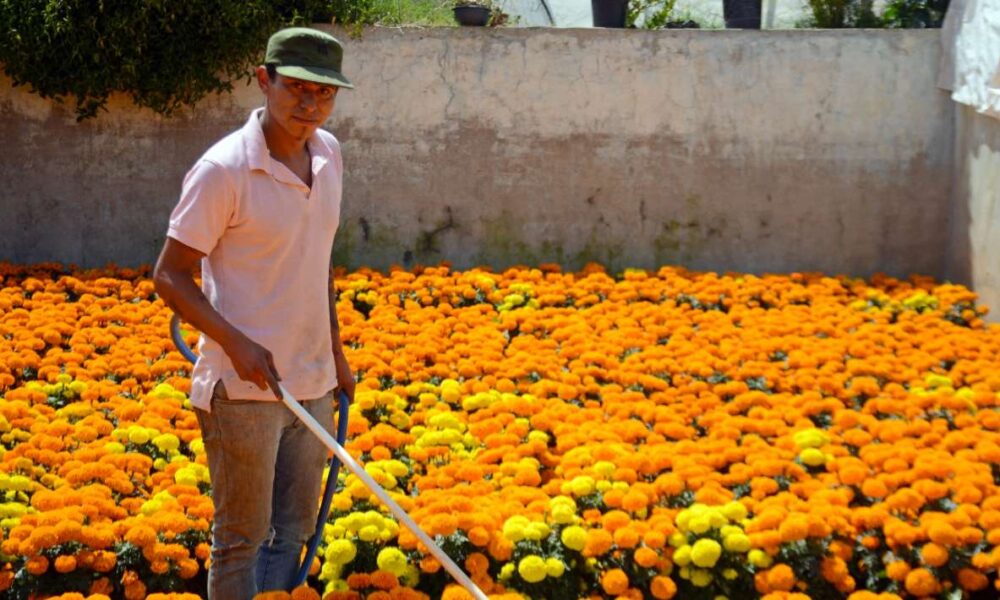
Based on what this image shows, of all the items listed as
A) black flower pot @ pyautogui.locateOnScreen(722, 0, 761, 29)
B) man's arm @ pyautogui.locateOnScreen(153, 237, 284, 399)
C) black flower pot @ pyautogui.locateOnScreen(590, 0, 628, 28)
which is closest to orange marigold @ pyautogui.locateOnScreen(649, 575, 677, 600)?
man's arm @ pyautogui.locateOnScreen(153, 237, 284, 399)

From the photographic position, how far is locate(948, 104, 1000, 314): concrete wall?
7605 mm

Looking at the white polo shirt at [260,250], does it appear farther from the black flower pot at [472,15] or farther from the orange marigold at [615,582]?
the black flower pot at [472,15]

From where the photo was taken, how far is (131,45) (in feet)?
27.2

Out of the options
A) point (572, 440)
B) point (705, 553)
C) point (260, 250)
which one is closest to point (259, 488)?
point (260, 250)

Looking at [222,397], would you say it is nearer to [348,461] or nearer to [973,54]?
[348,461]

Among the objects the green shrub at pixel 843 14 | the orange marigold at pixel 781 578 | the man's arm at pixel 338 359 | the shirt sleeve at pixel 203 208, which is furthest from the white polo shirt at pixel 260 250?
the green shrub at pixel 843 14

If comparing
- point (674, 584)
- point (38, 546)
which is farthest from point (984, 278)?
point (38, 546)

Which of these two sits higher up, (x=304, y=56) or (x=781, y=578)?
(x=304, y=56)

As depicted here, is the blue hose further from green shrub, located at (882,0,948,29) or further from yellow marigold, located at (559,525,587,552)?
green shrub, located at (882,0,948,29)

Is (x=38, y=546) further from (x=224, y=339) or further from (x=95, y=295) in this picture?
(x=95, y=295)

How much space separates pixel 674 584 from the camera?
3.88 metres

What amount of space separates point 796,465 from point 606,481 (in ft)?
2.50

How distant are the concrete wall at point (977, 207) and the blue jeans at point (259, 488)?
17.2ft

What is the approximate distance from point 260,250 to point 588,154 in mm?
5600
